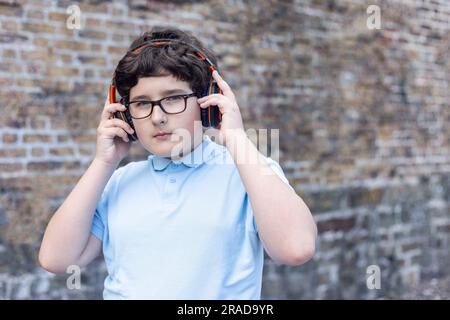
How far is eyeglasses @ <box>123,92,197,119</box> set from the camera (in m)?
1.82

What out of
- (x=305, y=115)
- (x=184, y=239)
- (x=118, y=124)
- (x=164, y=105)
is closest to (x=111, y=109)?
(x=118, y=124)

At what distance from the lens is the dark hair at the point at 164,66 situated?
1.84 m

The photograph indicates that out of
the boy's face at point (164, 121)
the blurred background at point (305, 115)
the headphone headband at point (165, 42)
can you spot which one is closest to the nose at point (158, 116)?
the boy's face at point (164, 121)

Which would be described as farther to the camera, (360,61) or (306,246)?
(360,61)

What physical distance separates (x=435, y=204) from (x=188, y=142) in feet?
14.0

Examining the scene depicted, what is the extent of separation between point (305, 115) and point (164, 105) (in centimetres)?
296

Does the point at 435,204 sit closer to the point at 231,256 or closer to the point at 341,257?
the point at 341,257

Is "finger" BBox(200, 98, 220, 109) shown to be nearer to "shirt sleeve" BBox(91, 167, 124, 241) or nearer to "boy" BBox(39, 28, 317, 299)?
"boy" BBox(39, 28, 317, 299)

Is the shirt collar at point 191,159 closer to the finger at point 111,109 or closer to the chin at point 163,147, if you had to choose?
the chin at point 163,147

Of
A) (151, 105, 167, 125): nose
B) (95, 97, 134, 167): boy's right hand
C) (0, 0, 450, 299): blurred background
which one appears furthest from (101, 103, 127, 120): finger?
(0, 0, 450, 299): blurred background

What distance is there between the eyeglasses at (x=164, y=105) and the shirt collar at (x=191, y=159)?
0.55 feet

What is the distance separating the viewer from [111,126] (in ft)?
6.25

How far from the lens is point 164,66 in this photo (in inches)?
72.4
